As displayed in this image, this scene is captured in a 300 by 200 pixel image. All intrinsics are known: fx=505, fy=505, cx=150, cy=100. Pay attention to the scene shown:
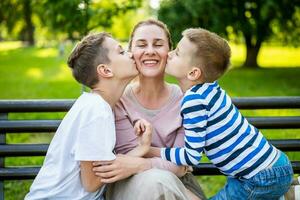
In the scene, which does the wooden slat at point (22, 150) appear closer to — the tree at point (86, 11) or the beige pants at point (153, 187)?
the beige pants at point (153, 187)

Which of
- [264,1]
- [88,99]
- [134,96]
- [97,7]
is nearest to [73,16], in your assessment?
[97,7]

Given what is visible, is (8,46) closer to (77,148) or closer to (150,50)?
(150,50)

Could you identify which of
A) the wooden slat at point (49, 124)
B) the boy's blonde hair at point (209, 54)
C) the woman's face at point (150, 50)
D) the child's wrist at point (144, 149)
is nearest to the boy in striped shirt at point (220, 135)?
the boy's blonde hair at point (209, 54)

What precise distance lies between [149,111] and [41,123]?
0.71m

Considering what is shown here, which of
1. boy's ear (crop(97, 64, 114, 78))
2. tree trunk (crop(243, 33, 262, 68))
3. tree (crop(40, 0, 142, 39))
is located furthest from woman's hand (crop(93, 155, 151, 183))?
tree trunk (crop(243, 33, 262, 68))

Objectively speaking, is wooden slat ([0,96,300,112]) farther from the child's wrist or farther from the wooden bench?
the child's wrist

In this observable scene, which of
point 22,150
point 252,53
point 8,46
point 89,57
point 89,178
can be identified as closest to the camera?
point 89,178

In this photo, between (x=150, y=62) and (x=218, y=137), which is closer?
(x=218, y=137)

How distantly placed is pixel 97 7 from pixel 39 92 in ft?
23.3

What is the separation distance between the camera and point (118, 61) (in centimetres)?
273

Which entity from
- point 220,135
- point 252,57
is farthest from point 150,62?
point 252,57

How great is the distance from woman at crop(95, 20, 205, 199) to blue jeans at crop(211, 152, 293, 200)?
0.24m

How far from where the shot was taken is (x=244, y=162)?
8.68 feet

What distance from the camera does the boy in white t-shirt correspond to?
2502mm
